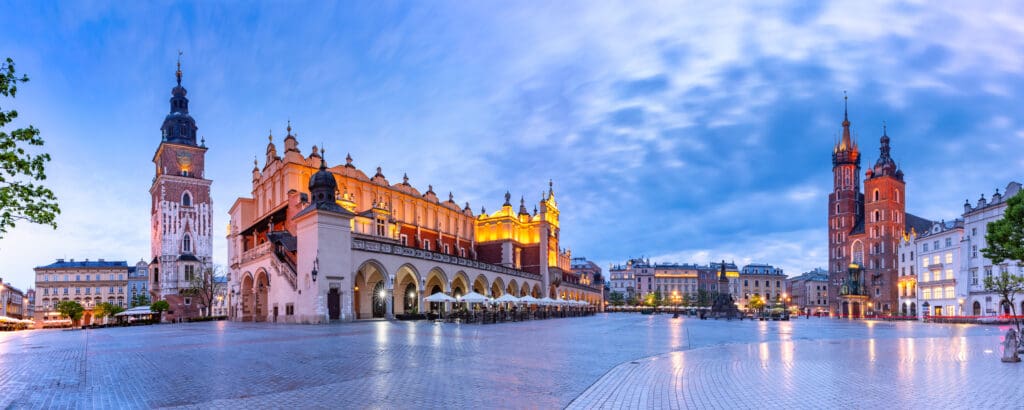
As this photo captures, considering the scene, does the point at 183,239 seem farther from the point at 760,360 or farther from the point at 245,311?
the point at 760,360

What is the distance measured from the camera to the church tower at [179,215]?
298 ft

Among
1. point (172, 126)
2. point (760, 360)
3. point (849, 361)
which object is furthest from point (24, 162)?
point (172, 126)

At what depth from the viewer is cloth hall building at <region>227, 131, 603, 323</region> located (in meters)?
42.7

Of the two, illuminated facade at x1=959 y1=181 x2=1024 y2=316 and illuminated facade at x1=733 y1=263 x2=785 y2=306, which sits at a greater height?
illuminated facade at x1=959 y1=181 x2=1024 y2=316

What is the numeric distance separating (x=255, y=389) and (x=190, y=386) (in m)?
1.50

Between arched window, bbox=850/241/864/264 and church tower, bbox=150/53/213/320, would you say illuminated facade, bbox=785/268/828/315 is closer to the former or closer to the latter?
arched window, bbox=850/241/864/264

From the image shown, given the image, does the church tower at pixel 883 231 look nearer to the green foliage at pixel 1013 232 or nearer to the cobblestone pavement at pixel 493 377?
the green foliage at pixel 1013 232

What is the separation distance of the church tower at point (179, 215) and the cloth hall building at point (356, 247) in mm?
25995

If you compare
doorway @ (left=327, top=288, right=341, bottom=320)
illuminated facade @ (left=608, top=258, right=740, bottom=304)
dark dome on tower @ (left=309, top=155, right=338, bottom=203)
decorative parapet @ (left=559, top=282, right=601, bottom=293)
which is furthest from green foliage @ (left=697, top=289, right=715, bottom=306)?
doorway @ (left=327, top=288, right=341, bottom=320)

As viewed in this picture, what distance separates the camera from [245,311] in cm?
5625

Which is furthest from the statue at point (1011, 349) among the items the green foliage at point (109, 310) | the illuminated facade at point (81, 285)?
the illuminated facade at point (81, 285)

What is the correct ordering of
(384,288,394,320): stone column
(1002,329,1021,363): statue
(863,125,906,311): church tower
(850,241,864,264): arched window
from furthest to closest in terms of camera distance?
(850,241,864,264): arched window < (863,125,906,311): church tower < (384,288,394,320): stone column < (1002,329,1021,363): statue

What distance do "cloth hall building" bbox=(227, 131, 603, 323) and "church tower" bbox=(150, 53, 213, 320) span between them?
1023 inches

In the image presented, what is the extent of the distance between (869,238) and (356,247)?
106 metres
